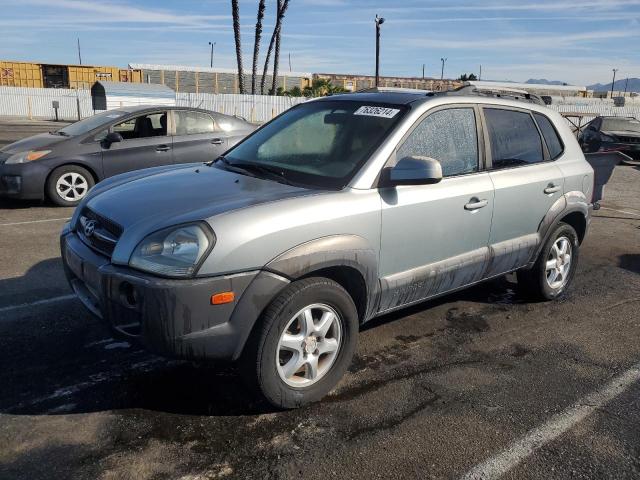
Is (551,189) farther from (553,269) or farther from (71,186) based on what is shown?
(71,186)

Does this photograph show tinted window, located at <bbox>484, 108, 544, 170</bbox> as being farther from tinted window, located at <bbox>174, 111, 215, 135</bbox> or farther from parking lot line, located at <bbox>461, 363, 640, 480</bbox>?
tinted window, located at <bbox>174, 111, 215, 135</bbox>

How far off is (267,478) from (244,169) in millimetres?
2012

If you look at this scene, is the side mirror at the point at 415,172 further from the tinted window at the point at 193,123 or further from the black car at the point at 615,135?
the black car at the point at 615,135

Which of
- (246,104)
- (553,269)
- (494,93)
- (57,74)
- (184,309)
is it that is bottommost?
(553,269)

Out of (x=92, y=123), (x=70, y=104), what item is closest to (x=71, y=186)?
(x=92, y=123)

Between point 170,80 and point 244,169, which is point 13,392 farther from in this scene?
point 170,80

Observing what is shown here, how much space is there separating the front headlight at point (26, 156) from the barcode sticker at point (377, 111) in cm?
585

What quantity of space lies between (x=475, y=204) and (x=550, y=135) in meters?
1.48

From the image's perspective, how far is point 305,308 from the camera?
306cm

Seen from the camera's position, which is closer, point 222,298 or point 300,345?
point 222,298

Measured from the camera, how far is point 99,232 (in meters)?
3.21

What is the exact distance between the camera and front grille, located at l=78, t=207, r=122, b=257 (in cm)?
308

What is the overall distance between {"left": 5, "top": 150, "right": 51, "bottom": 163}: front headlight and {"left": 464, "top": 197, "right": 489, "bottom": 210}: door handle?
6475mm

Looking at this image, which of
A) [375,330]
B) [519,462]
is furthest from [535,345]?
[519,462]
